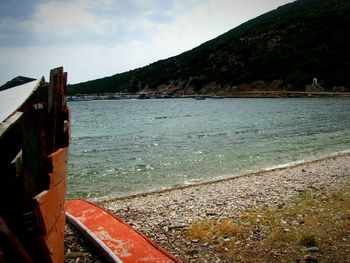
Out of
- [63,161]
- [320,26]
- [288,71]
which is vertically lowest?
[63,161]

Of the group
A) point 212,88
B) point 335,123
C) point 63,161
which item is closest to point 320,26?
point 212,88

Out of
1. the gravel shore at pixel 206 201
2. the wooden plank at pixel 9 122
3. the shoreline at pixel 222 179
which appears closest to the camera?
the wooden plank at pixel 9 122

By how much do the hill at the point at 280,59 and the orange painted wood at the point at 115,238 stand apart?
97.7 metres

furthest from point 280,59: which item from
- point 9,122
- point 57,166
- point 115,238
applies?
point 9,122

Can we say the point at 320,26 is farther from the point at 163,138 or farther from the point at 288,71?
the point at 163,138

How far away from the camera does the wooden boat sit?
450 centimetres

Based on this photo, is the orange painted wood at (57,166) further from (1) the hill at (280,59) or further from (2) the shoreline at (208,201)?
(1) the hill at (280,59)

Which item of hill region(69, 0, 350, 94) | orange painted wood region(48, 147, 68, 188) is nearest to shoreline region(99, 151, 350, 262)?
orange painted wood region(48, 147, 68, 188)

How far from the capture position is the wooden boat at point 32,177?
4504 mm

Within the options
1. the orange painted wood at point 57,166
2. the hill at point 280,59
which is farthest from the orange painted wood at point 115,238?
the hill at point 280,59

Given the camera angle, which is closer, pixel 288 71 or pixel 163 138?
pixel 163 138

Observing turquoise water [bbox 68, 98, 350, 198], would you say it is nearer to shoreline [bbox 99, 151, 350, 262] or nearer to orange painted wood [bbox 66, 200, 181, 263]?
shoreline [bbox 99, 151, 350, 262]

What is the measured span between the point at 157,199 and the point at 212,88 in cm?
12635

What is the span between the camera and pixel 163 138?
37.5 metres
